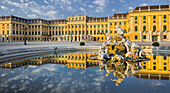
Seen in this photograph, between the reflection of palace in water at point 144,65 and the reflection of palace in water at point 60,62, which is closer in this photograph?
the reflection of palace in water at point 144,65

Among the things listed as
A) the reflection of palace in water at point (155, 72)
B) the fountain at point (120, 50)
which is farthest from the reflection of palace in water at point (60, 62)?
the reflection of palace in water at point (155, 72)

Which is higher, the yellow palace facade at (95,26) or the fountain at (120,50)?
the yellow palace facade at (95,26)

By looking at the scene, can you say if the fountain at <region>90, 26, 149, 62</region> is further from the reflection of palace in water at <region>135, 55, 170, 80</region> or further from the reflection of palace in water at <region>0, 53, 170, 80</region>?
the reflection of palace in water at <region>135, 55, 170, 80</region>

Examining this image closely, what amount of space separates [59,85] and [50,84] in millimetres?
462

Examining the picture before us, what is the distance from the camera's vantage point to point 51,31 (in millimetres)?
76375

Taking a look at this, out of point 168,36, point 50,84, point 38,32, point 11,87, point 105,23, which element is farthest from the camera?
point 38,32

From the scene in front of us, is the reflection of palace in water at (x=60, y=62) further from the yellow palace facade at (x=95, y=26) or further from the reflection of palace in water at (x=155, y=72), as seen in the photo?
the yellow palace facade at (x=95, y=26)

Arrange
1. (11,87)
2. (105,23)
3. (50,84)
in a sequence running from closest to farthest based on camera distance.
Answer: (11,87) → (50,84) → (105,23)

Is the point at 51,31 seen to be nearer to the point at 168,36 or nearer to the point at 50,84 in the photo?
the point at 168,36

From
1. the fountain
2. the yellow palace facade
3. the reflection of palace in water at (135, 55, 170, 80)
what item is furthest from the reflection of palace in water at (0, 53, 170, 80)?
the yellow palace facade

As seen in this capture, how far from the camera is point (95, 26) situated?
6775 centimetres

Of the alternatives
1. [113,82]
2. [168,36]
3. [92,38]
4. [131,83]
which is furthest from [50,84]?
[92,38]

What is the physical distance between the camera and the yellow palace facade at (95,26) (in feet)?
142

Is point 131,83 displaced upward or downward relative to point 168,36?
downward
